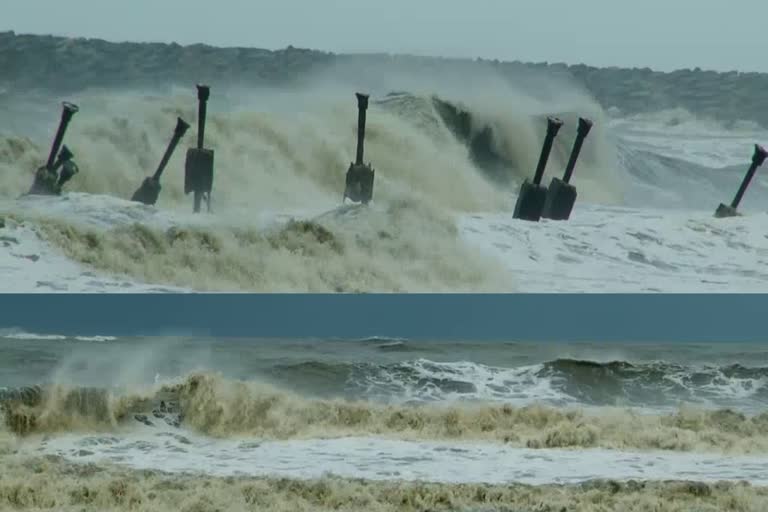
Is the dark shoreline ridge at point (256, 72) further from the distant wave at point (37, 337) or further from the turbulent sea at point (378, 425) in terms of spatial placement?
the turbulent sea at point (378, 425)

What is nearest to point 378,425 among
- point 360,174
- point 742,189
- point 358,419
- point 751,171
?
point 358,419

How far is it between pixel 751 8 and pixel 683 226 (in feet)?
4.24

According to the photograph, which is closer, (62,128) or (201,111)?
(62,128)

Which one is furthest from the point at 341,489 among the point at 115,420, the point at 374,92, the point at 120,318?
the point at 374,92

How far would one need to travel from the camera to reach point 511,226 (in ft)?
22.4

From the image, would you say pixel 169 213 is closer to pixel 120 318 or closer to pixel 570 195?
pixel 120 318

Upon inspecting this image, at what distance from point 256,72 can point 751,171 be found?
2830 mm

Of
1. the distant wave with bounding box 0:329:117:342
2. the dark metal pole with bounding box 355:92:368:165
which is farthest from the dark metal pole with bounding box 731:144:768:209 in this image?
the distant wave with bounding box 0:329:117:342

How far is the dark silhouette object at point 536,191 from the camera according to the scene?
6891mm

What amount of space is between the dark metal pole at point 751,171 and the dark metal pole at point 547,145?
1.07 m

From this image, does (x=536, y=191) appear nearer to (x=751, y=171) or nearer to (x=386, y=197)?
(x=386, y=197)

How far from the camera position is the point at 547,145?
6906 mm

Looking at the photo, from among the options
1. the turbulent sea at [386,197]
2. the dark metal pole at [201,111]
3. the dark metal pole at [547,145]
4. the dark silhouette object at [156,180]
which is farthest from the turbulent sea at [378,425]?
the dark metal pole at [201,111]

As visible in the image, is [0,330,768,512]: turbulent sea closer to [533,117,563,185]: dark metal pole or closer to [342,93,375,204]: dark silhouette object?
[342,93,375,204]: dark silhouette object
